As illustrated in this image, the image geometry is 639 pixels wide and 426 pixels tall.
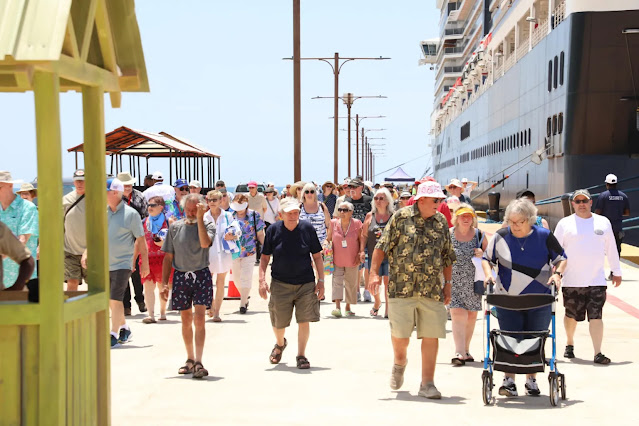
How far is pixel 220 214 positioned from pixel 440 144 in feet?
262

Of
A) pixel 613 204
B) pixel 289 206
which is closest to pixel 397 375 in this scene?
pixel 289 206

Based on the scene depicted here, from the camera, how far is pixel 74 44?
5.46 m

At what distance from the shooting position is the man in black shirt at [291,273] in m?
9.41

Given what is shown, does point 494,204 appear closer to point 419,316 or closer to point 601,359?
point 601,359

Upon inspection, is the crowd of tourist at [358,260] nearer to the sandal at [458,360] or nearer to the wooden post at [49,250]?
the sandal at [458,360]

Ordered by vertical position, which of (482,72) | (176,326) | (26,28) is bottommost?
(176,326)

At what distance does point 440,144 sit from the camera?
91.1 m

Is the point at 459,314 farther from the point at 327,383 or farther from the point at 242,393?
the point at 242,393

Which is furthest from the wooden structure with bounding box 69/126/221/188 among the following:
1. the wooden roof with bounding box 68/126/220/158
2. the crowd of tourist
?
the crowd of tourist

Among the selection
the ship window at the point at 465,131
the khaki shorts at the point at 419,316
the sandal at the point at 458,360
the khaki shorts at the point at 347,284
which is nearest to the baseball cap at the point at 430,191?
the khaki shorts at the point at 419,316

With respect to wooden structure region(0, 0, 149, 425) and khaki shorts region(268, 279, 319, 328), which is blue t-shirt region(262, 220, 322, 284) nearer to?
khaki shorts region(268, 279, 319, 328)

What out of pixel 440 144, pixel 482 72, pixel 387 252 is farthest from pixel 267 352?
pixel 440 144

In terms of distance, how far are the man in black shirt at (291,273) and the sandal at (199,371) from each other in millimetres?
929

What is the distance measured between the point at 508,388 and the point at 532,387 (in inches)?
9.5
